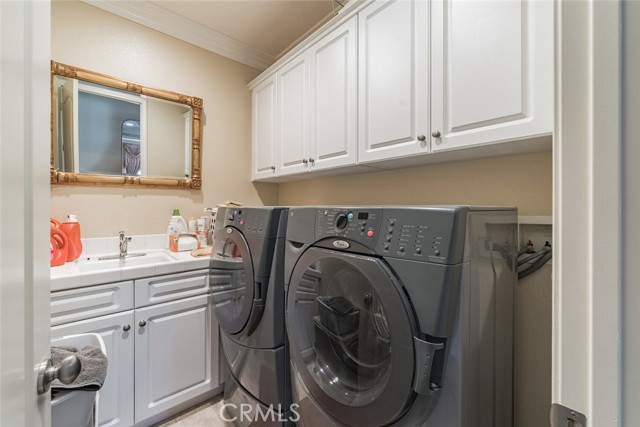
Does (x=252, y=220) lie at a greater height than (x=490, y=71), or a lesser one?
lesser

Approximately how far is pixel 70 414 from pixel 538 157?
1982 millimetres

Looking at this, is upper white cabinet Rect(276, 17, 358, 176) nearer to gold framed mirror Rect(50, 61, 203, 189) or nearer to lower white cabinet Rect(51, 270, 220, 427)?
gold framed mirror Rect(50, 61, 203, 189)

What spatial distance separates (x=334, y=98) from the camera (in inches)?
68.4

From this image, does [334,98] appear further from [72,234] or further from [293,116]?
[72,234]

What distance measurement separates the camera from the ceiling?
76.4 inches

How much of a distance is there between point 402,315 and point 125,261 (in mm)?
1773

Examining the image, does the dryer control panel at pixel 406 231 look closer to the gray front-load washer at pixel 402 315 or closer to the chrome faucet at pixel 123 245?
the gray front-load washer at pixel 402 315

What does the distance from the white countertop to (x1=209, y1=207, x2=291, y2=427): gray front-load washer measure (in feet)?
0.90

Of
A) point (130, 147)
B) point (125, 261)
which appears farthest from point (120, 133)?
point (125, 261)

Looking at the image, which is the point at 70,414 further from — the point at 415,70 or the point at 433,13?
the point at 433,13

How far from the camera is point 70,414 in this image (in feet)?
2.97

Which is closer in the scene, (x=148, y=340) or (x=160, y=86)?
(x=148, y=340)

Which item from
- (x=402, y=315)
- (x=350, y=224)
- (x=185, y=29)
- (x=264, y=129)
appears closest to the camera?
(x=402, y=315)
